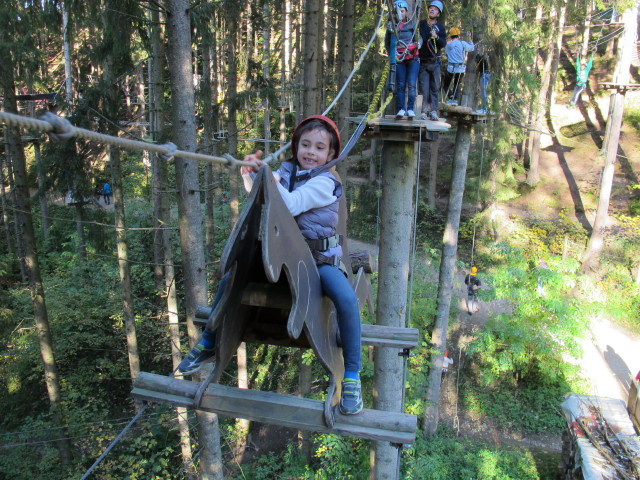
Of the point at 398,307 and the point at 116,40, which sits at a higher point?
the point at 116,40

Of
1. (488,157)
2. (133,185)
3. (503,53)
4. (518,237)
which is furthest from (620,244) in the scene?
(133,185)

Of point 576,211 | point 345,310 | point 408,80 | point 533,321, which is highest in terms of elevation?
point 408,80

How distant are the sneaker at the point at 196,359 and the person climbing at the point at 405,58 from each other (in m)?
3.39

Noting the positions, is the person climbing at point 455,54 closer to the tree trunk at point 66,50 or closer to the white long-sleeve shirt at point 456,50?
the white long-sleeve shirt at point 456,50

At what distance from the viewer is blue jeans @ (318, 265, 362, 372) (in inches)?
107

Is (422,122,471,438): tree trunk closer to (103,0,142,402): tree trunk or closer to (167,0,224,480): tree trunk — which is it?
(167,0,224,480): tree trunk

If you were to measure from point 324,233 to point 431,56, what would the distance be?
374 centimetres

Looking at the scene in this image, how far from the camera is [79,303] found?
1284 centimetres

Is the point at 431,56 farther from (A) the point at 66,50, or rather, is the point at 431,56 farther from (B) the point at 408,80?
(A) the point at 66,50

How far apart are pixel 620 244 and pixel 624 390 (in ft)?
20.3

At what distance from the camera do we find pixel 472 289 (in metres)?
12.2

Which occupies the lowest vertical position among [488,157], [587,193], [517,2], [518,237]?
[518,237]

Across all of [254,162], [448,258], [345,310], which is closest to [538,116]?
[448,258]

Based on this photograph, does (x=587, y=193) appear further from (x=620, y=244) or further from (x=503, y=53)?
(x=503, y=53)
